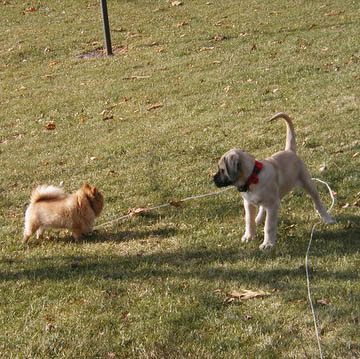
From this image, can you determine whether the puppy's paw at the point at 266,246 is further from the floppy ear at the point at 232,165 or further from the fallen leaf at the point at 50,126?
the fallen leaf at the point at 50,126

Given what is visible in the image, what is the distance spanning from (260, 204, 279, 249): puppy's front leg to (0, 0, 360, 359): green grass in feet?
0.50

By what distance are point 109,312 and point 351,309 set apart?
76.5 inches

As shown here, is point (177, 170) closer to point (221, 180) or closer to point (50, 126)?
point (221, 180)

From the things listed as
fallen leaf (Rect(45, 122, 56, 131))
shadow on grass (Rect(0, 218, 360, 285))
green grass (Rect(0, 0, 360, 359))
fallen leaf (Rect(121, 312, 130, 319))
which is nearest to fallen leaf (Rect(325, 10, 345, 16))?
green grass (Rect(0, 0, 360, 359))

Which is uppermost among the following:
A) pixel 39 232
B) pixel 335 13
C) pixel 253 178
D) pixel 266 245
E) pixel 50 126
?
pixel 253 178

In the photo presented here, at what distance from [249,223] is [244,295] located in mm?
1361

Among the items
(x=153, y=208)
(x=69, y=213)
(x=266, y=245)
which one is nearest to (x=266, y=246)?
(x=266, y=245)

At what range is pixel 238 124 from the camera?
1143 cm

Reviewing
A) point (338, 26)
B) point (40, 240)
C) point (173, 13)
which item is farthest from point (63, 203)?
point (173, 13)

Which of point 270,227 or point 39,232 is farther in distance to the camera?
point 39,232

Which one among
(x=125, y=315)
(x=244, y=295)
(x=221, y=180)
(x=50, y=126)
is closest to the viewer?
(x=125, y=315)

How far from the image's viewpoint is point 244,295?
584cm

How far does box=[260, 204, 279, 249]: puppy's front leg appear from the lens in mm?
6828

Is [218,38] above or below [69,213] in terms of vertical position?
above
